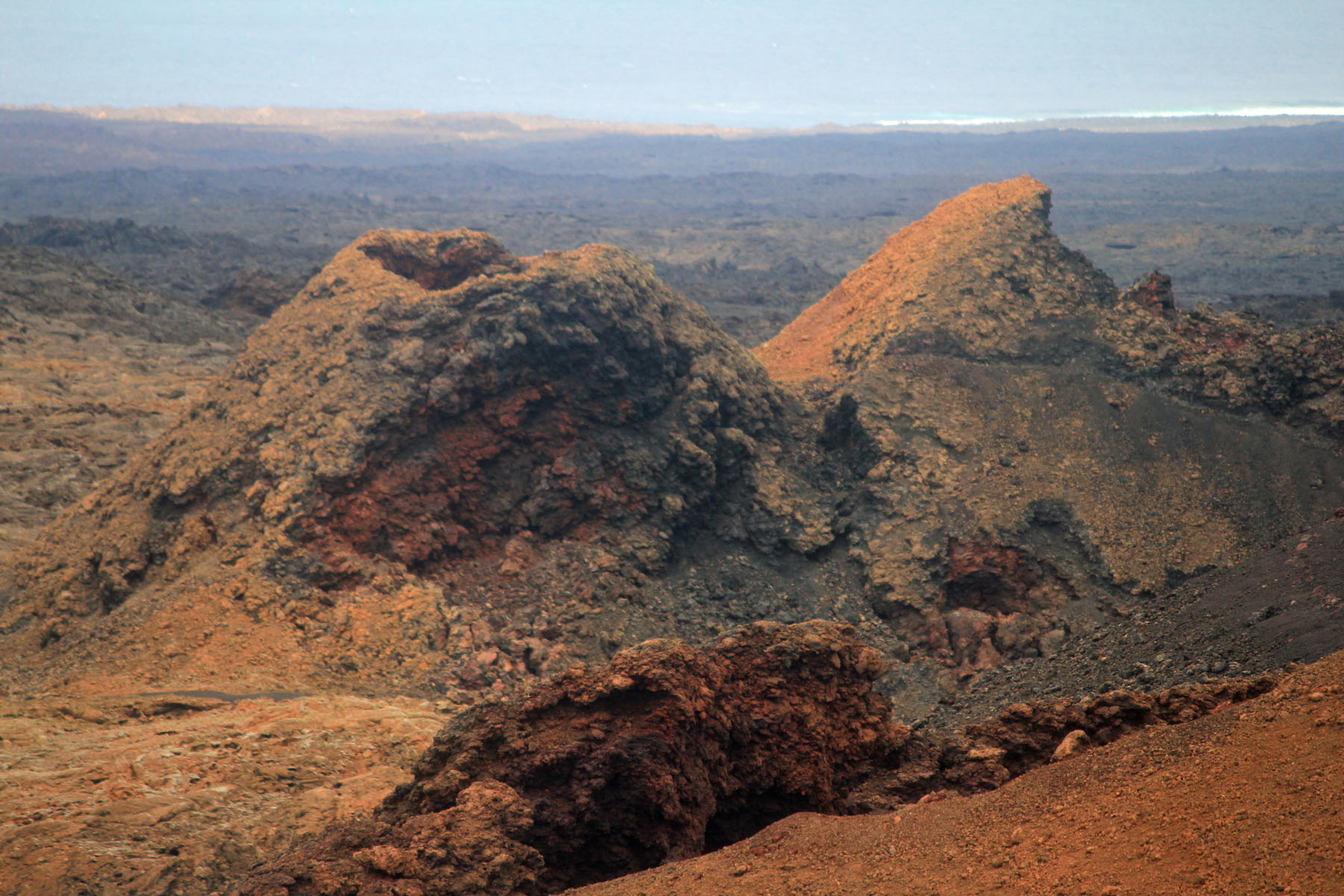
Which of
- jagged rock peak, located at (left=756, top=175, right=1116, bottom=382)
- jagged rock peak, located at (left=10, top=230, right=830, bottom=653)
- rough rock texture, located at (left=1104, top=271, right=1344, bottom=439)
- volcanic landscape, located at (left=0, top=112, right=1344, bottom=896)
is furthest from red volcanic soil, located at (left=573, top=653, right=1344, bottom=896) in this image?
jagged rock peak, located at (left=756, top=175, right=1116, bottom=382)

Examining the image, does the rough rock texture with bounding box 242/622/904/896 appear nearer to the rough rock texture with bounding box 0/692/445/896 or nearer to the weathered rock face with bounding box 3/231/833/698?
the rough rock texture with bounding box 0/692/445/896

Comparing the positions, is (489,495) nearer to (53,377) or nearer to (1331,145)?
(53,377)

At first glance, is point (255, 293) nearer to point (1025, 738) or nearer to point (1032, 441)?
point (1032, 441)

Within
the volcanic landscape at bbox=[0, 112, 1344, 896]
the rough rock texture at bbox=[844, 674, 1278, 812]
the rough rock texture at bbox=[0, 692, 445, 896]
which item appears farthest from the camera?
the rough rock texture at bbox=[0, 692, 445, 896]

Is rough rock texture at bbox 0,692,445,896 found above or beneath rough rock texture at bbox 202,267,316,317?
beneath

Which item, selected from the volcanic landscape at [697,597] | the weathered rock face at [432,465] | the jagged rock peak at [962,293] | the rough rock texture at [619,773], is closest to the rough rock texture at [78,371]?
the volcanic landscape at [697,597]

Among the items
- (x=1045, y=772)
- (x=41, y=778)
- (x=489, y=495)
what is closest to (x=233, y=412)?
(x=489, y=495)

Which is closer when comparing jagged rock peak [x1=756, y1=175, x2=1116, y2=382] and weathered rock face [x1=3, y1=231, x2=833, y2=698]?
weathered rock face [x1=3, y1=231, x2=833, y2=698]
